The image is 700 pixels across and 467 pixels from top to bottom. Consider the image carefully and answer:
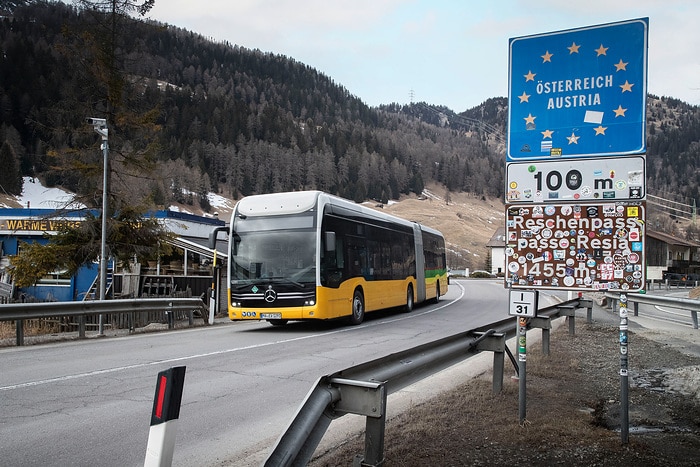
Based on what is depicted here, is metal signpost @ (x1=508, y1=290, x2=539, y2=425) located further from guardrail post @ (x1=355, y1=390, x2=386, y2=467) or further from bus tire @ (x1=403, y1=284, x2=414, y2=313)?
bus tire @ (x1=403, y1=284, x2=414, y2=313)

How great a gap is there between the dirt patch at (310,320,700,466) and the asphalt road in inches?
57.4

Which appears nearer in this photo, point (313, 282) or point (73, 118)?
point (313, 282)

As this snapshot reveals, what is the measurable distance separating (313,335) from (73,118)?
1247 centimetres

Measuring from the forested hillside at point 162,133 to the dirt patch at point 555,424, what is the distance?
1717 centimetres

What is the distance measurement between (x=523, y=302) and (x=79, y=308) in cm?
1079

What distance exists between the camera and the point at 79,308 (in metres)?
13.4

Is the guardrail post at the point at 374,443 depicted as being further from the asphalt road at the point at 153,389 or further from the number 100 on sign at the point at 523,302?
the number 100 on sign at the point at 523,302

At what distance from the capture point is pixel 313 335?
14.8 m

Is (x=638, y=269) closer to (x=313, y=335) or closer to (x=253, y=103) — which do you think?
(x=313, y=335)

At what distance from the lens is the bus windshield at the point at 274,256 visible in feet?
49.7

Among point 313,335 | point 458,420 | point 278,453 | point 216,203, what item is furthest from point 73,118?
point 216,203

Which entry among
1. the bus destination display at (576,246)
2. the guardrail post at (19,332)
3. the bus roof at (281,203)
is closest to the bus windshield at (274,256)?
the bus roof at (281,203)

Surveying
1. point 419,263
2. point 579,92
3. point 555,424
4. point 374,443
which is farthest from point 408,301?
point 374,443

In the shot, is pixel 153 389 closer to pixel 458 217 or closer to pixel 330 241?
pixel 330 241
